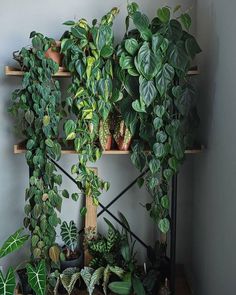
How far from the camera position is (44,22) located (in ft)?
6.09

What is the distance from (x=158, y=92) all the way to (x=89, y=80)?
1.07 feet

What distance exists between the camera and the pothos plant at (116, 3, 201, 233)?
1453 mm

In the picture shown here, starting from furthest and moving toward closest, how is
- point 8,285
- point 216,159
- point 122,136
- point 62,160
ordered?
point 62,160 → point 122,136 → point 216,159 → point 8,285

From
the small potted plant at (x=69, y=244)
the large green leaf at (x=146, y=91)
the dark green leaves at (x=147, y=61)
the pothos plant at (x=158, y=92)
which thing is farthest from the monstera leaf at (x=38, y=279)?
the dark green leaves at (x=147, y=61)

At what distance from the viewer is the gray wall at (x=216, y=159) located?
52.8 inches

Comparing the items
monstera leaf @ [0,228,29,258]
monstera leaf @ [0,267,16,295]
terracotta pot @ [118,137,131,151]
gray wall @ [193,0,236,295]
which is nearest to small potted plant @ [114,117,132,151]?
terracotta pot @ [118,137,131,151]

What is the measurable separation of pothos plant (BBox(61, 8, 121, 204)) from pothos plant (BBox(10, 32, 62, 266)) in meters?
0.09

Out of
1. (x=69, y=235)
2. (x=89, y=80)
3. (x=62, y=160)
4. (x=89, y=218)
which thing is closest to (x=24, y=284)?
(x=69, y=235)

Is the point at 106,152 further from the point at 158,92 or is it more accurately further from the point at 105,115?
the point at 158,92

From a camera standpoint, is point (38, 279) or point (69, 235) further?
point (69, 235)

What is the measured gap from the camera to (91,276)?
168 centimetres

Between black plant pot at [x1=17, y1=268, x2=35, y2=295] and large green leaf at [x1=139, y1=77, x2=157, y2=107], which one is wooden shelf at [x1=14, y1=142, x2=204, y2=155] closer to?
large green leaf at [x1=139, y1=77, x2=157, y2=107]

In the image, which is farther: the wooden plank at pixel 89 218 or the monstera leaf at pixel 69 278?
the wooden plank at pixel 89 218

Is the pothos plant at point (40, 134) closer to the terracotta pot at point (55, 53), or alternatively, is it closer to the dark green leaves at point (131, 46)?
the terracotta pot at point (55, 53)
